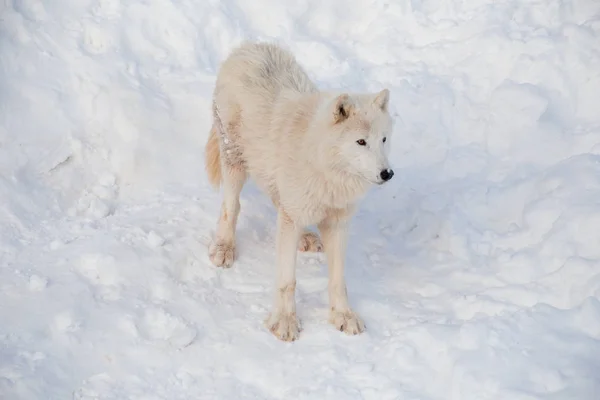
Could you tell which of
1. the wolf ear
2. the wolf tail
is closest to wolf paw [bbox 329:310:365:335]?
the wolf ear

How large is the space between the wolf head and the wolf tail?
1673 mm

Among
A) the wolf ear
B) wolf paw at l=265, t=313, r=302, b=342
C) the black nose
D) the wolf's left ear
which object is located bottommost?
wolf paw at l=265, t=313, r=302, b=342

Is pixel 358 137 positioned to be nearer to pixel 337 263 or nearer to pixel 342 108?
pixel 342 108

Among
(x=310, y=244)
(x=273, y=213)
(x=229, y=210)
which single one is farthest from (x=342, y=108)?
(x=273, y=213)

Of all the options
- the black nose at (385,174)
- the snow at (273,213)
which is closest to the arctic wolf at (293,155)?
the black nose at (385,174)

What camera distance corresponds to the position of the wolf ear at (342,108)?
4367mm

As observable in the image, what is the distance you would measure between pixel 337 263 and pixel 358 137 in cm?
106

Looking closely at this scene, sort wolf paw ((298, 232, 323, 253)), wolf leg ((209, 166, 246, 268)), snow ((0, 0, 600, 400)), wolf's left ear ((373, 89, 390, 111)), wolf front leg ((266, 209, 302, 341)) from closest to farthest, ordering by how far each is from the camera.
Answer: snow ((0, 0, 600, 400)) → wolf's left ear ((373, 89, 390, 111)) → wolf front leg ((266, 209, 302, 341)) → wolf leg ((209, 166, 246, 268)) → wolf paw ((298, 232, 323, 253))

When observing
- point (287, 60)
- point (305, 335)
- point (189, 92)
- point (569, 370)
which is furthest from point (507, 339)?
point (189, 92)

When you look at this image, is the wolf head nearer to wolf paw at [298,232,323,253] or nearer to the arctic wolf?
the arctic wolf

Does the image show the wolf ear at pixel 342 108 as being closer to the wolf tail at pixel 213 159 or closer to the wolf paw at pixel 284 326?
the wolf paw at pixel 284 326

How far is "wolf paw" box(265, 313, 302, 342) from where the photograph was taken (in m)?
4.68

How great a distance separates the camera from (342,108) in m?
4.40

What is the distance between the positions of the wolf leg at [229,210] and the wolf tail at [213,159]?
253 mm
